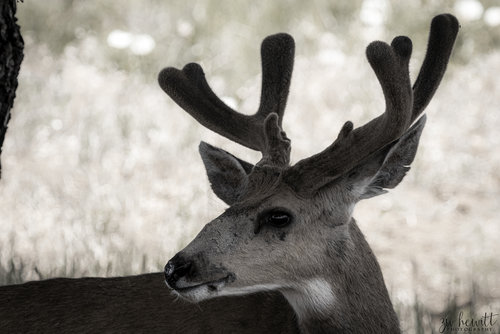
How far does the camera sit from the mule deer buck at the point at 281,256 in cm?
383

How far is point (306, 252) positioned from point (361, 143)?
0.41m

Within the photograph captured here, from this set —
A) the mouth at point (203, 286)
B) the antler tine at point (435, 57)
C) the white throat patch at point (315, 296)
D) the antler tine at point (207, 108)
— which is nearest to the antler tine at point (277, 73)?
the antler tine at point (207, 108)

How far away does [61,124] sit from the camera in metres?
7.82

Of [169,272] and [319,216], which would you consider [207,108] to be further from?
[169,272]

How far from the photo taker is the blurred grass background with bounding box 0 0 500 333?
6.36 metres

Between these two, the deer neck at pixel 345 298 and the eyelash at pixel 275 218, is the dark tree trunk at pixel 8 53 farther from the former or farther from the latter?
the deer neck at pixel 345 298

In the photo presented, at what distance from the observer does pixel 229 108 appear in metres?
4.46

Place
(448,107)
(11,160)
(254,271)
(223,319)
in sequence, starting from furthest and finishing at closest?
1. (448,107)
2. (11,160)
3. (223,319)
4. (254,271)

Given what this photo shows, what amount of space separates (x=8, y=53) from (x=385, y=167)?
1.45m

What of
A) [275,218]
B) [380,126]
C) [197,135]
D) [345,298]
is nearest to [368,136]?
[380,126]

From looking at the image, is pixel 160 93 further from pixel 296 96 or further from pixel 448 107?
pixel 448 107

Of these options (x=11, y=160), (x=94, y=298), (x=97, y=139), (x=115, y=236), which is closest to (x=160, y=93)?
(x=97, y=139)

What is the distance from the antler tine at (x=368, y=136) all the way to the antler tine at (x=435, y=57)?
17 centimetres

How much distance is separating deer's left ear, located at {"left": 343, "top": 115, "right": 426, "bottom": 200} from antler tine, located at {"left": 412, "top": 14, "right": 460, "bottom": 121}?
0.28 m
